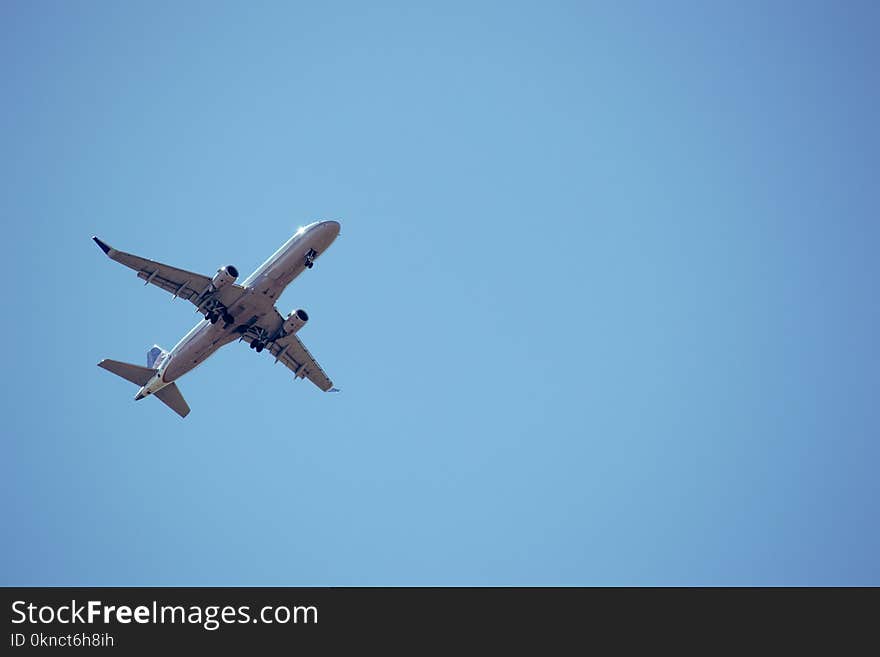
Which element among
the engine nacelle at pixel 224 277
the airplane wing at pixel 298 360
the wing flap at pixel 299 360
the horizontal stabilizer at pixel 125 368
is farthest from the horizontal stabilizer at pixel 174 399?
the engine nacelle at pixel 224 277

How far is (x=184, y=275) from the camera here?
6181cm

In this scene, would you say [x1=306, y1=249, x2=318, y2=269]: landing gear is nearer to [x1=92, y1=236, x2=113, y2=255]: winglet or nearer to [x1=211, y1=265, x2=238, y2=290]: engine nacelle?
[x1=211, y1=265, x2=238, y2=290]: engine nacelle

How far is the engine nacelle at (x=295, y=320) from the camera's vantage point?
6600cm

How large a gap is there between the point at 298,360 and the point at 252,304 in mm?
9822

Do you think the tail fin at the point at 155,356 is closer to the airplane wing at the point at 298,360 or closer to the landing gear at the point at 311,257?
the airplane wing at the point at 298,360

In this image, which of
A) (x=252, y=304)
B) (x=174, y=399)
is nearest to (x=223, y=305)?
(x=252, y=304)

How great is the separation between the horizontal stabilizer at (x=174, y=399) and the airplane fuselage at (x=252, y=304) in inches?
99.1

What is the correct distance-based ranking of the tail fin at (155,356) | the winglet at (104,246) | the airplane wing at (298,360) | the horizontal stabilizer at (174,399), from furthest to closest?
1. the airplane wing at (298,360)
2. the horizontal stabilizer at (174,399)
3. the tail fin at (155,356)
4. the winglet at (104,246)

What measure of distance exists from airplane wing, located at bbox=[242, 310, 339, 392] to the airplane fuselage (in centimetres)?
414

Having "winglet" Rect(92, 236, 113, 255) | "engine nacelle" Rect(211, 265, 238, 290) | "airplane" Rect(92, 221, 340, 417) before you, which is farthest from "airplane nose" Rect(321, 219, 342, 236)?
"winglet" Rect(92, 236, 113, 255)

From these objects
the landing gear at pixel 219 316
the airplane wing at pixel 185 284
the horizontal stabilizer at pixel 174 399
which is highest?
the airplane wing at pixel 185 284
